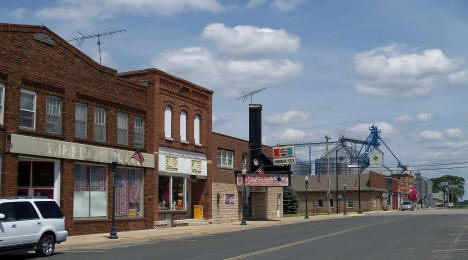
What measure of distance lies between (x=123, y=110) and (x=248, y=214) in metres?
22.4

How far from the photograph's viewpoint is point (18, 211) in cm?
1827

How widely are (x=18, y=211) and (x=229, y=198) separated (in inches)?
1101

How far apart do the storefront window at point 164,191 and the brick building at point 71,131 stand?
6.12 ft

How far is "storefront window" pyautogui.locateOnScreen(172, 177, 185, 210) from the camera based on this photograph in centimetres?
3852

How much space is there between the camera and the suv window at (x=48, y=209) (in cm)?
1923

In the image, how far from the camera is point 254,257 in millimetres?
17844

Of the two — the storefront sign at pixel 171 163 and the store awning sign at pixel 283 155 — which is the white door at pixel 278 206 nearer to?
the store awning sign at pixel 283 155

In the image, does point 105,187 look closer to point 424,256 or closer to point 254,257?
point 254,257

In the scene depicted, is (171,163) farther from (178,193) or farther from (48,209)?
(48,209)

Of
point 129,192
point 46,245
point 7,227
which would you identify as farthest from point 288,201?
point 7,227

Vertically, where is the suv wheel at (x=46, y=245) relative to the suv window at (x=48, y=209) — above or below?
below

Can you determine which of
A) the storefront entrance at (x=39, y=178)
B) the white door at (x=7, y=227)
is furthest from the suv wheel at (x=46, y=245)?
the storefront entrance at (x=39, y=178)

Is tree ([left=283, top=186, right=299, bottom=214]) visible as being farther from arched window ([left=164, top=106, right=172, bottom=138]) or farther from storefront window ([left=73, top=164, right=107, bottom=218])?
storefront window ([left=73, top=164, right=107, bottom=218])

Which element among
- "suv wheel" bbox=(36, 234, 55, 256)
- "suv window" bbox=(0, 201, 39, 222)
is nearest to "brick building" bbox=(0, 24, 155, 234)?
"suv wheel" bbox=(36, 234, 55, 256)
